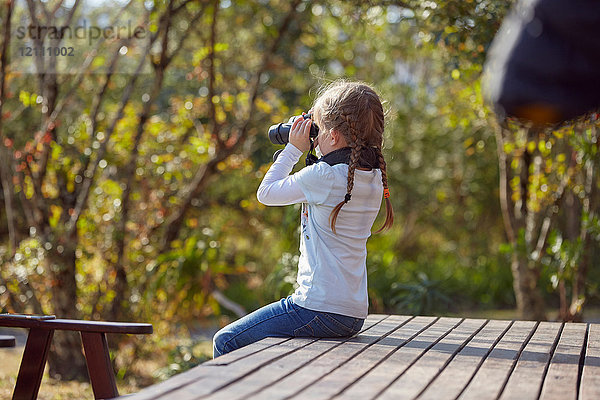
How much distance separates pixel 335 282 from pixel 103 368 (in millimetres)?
941

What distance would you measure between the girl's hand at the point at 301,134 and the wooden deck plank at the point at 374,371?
87 cm

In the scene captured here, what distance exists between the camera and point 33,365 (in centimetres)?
289

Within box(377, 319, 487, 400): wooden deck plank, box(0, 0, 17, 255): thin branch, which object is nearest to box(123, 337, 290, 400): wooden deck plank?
box(377, 319, 487, 400): wooden deck plank

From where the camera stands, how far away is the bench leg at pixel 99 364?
2865 mm

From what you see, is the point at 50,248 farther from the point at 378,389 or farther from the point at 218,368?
the point at 378,389

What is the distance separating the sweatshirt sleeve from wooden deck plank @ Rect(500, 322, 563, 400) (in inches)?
41.0

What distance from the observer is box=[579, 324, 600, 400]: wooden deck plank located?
85.0 inches

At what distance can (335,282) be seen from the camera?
2965 mm

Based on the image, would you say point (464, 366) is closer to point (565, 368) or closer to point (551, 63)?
point (565, 368)

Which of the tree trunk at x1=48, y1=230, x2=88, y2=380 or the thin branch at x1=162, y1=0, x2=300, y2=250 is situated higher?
the thin branch at x1=162, y1=0, x2=300, y2=250

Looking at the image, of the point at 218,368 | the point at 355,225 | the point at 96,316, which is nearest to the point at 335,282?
the point at 355,225

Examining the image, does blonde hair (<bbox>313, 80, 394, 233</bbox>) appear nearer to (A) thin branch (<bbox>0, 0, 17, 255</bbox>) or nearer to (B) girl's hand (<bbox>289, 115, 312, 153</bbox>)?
(B) girl's hand (<bbox>289, 115, 312, 153</bbox>)

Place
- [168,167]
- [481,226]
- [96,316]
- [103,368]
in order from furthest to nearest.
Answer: [481,226] < [168,167] < [96,316] < [103,368]

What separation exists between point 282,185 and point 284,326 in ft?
1.82
